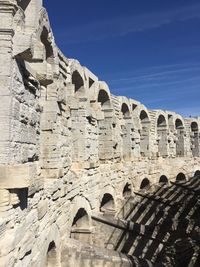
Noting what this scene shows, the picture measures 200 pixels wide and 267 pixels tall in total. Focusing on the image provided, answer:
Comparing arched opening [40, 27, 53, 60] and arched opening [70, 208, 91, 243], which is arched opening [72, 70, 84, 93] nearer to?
arched opening [40, 27, 53, 60]

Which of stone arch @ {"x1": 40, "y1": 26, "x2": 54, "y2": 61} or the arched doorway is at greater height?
stone arch @ {"x1": 40, "y1": 26, "x2": 54, "y2": 61}

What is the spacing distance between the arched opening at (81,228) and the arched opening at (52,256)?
2.24 m

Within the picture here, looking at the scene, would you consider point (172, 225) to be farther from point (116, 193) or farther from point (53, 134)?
point (53, 134)

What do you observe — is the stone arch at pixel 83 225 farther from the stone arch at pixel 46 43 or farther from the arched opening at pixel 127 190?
the arched opening at pixel 127 190

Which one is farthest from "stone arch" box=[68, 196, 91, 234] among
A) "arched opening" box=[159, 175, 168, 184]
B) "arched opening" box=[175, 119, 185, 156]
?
"arched opening" box=[175, 119, 185, 156]

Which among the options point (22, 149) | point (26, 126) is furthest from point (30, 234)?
point (26, 126)

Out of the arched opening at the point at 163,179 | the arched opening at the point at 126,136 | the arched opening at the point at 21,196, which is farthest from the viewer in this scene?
the arched opening at the point at 163,179

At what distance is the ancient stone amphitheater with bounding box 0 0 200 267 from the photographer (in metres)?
3.80

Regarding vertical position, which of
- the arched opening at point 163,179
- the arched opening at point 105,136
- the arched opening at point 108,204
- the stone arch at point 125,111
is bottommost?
the arched opening at point 108,204

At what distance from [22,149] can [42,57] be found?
4.07ft

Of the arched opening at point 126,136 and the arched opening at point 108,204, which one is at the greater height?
the arched opening at point 126,136

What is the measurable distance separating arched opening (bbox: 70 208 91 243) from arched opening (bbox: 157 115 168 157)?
8.81 meters

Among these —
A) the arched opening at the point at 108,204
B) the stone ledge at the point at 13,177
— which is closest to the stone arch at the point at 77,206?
the arched opening at the point at 108,204

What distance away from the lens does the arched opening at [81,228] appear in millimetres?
7852
